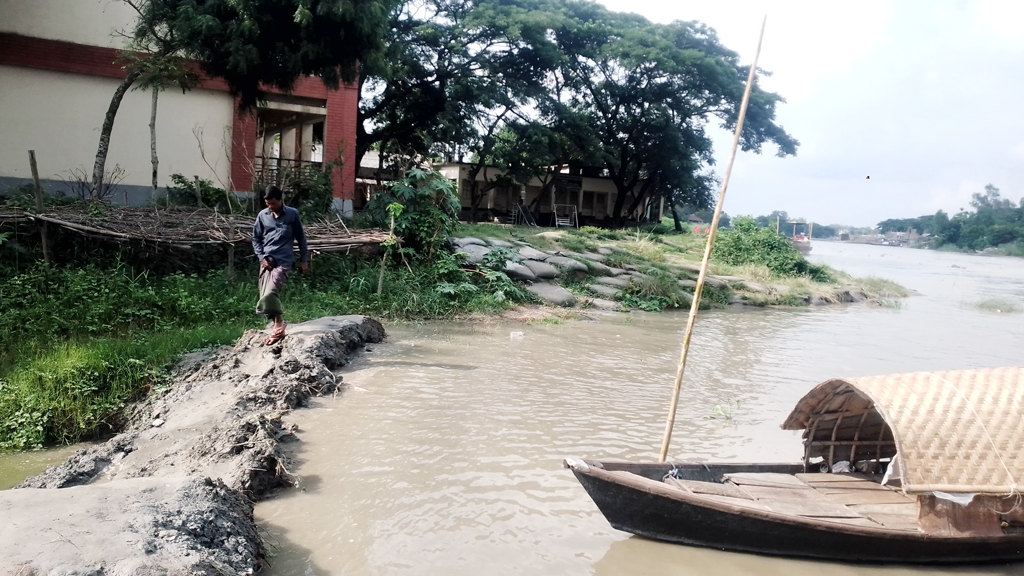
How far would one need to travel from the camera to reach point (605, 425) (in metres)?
6.50

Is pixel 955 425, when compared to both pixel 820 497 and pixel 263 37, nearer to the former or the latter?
pixel 820 497

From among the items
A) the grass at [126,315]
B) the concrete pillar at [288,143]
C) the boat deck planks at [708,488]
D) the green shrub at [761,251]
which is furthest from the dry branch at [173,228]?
the green shrub at [761,251]

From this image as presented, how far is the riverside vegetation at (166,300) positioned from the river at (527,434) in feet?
4.07

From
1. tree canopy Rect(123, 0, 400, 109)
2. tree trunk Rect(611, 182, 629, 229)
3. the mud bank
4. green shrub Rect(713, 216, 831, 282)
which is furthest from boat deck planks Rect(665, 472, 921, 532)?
tree trunk Rect(611, 182, 629, 229)

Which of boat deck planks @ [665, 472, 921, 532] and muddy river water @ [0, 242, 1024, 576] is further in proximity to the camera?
boat deck planks @ [665, 472, 921, 532]

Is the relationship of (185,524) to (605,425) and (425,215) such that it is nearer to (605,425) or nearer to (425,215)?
(605,425)

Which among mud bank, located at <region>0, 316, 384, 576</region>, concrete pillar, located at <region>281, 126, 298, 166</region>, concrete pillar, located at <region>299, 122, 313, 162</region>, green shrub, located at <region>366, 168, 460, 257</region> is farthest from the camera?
concrete pillar, located at <region>281, 126, 298, 166</region>

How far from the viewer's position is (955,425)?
13.1 ft

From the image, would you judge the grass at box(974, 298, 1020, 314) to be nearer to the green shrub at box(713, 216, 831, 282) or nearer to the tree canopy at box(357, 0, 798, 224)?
the green shrub at box(713, 216, 831, 282)

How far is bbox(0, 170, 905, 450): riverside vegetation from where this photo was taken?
6.11m

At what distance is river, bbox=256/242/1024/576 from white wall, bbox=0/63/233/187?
25.7 feet

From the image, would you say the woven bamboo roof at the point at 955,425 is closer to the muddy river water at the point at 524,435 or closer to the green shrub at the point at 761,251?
the muddy river water at the point at 524,435

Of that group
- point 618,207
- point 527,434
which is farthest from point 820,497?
point 618,207

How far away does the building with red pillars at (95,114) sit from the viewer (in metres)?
13.4
